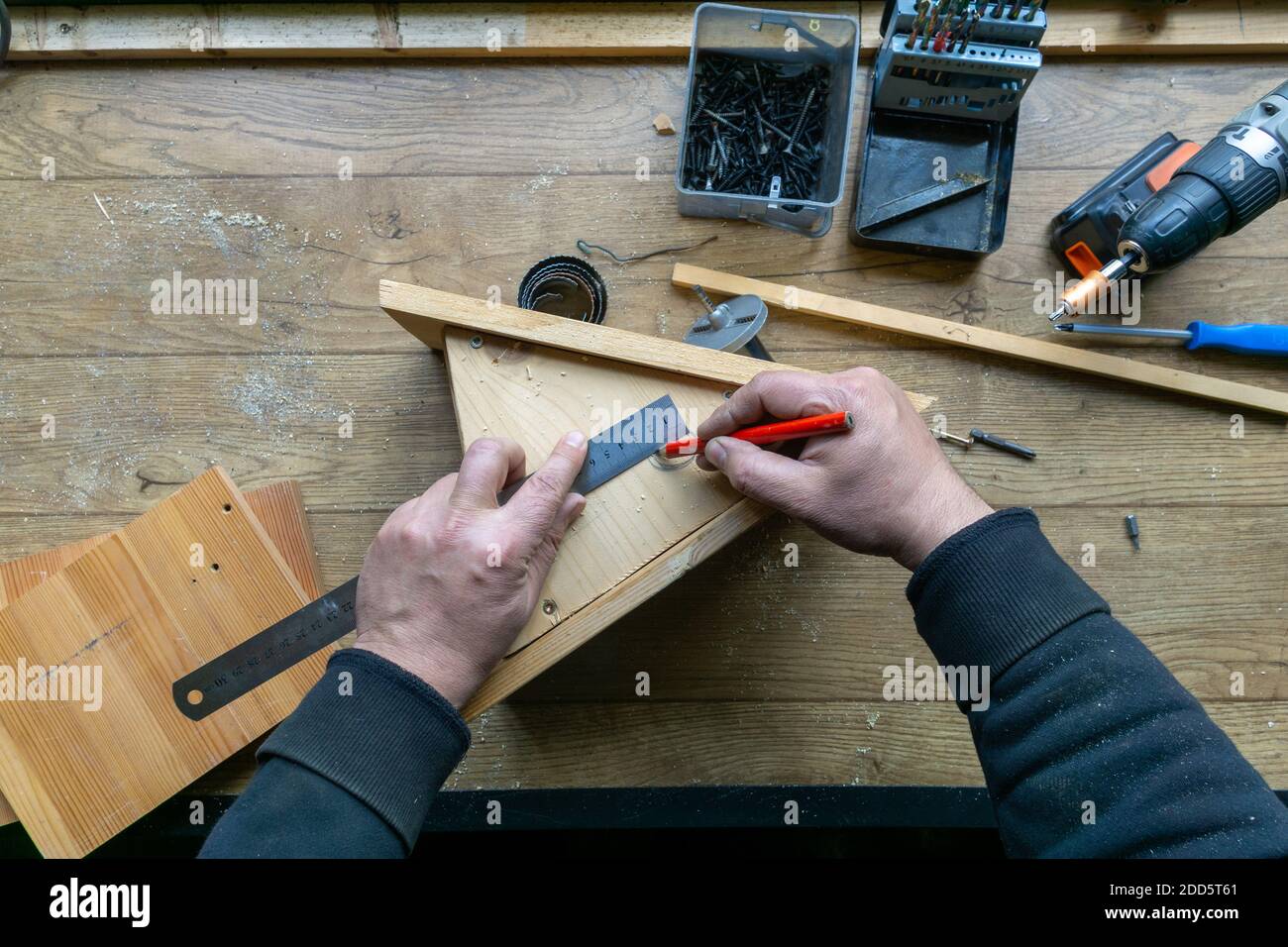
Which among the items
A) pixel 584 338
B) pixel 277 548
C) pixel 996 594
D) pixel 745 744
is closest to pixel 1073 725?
pixel 996 594

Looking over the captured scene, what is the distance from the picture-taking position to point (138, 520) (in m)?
1.22

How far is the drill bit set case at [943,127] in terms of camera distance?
1234 millimetres

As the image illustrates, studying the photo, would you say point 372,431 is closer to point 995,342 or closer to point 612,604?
point 612,604

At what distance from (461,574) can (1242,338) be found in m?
1.36

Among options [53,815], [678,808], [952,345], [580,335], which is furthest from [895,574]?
[53,815]

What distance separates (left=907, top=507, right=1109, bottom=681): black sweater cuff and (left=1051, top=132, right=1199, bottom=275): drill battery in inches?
23.9

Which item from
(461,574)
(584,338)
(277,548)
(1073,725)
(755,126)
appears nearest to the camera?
(1073,725)

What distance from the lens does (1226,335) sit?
1327 millimetres

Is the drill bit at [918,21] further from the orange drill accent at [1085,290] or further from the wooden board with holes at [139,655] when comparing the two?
the wooden board with holes at [139,655]

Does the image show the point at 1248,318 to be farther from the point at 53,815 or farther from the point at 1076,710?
the point at 53,815

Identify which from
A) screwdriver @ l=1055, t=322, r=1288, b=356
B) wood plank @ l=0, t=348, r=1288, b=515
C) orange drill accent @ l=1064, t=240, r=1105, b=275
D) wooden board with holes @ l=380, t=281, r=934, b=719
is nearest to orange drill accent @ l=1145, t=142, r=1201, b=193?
orange drill accent @ l=1064, t=240, r=1105, b=275

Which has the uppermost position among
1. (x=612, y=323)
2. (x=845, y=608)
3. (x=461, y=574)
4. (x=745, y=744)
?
(x=612, y=323)
